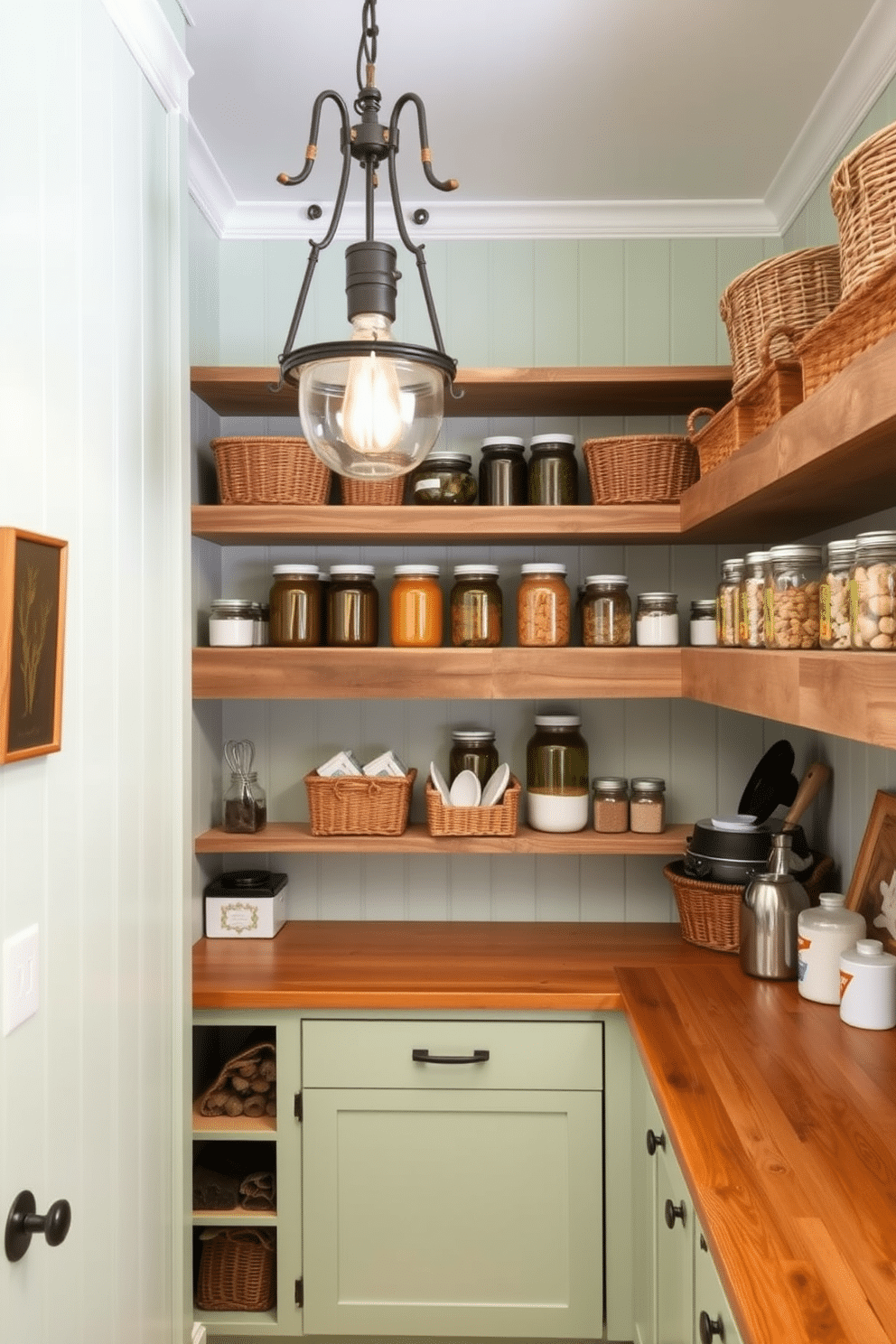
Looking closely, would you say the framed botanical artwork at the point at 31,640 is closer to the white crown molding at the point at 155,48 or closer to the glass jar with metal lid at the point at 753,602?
the white crown molding at the point at 155,48

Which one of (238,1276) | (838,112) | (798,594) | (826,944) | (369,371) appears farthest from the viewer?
(238,1276)

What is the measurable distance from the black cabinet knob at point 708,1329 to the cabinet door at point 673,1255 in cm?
13

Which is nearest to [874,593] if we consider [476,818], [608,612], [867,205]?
[867,205]

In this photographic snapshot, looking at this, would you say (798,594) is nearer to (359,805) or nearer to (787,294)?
(787,294)

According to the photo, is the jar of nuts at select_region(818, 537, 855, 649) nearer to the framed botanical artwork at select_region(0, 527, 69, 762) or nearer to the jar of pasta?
the framed botanical artwork at select_region(0, 527, 69, 762)

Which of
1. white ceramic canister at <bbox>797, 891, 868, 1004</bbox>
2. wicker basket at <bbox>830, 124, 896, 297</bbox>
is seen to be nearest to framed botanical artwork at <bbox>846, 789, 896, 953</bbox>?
white ceramic canister at <bbox>797, 891, 868, 1004</bbox>

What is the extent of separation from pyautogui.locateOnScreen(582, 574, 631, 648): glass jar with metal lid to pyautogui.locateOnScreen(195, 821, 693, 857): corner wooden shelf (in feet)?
1.55

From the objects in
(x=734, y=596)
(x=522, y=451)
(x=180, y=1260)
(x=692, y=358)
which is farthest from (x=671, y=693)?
(x=180, y=1260)

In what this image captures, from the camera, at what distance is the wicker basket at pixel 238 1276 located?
2.28m

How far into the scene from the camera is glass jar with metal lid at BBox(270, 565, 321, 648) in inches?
100

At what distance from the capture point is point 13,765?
4.11 feet

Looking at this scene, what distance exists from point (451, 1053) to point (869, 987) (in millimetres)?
869

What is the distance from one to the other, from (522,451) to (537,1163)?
1622 mm

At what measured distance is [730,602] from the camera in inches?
80.5
